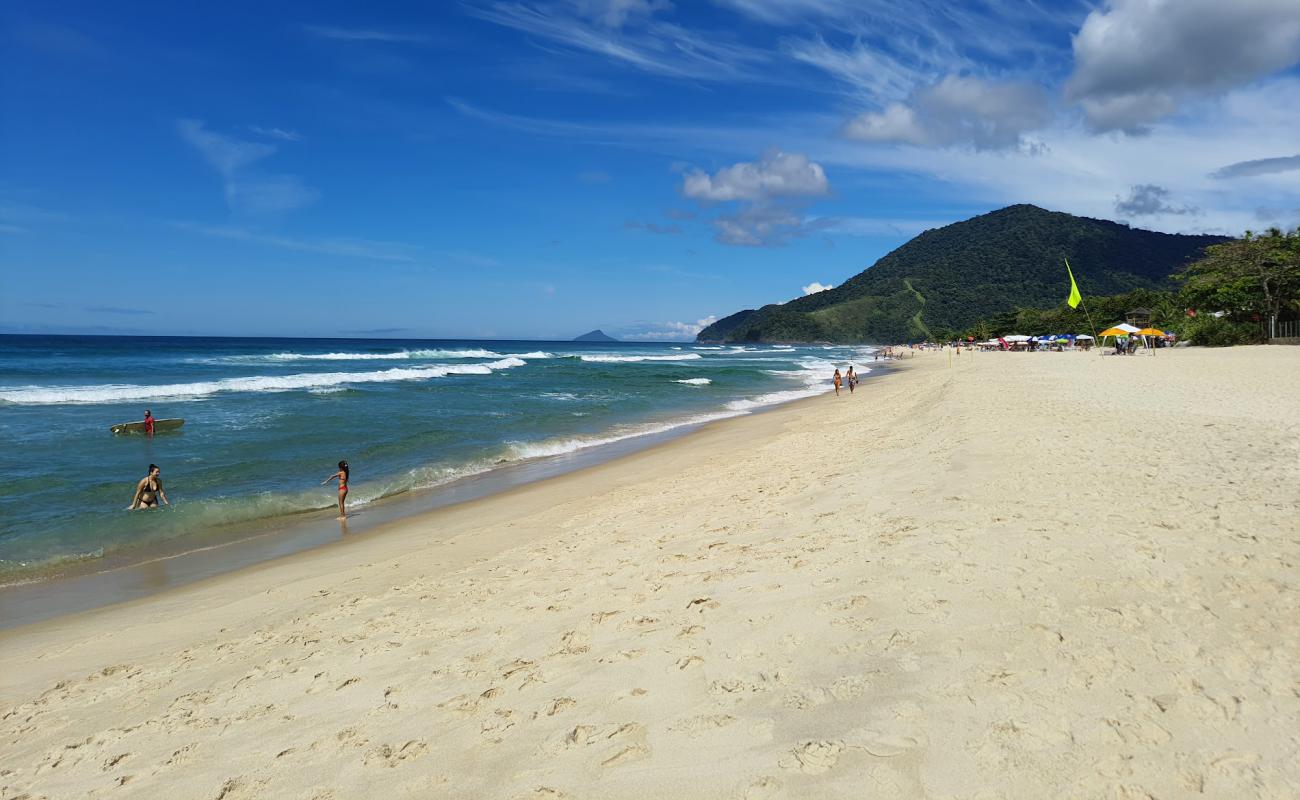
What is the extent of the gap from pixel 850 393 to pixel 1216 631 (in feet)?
93.2


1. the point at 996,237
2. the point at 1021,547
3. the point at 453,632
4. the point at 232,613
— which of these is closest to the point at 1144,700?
the point at 1021,547

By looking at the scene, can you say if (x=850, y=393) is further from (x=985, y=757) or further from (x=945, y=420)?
(x=985, y=757)

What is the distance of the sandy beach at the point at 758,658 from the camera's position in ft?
11.0

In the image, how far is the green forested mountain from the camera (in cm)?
14388

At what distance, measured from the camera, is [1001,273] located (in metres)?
158

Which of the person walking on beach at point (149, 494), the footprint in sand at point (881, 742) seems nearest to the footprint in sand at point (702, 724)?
the footprint in sand at point (881, 742)

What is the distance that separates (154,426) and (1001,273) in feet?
563

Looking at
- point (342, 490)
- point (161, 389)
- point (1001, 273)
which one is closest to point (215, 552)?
point (342, 490)

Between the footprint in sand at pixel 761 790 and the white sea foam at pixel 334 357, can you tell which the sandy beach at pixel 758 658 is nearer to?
the footprint in sand at pixel 761 790

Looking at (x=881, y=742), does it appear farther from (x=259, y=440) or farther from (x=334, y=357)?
(x=334, y=357)

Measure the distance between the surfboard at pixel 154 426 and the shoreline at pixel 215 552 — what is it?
37.7 ft

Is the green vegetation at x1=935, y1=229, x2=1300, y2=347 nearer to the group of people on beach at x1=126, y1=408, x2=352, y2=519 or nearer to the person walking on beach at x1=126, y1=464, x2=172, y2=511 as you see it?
the group of people on beach at x1=126, y1=408, x2=352, y2=519

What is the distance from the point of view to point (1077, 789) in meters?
3.01

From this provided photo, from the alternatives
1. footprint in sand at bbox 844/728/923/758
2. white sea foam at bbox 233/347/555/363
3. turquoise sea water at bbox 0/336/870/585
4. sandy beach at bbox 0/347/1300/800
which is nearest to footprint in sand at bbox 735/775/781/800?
sandy beach at bbox 0/347/1300/800
